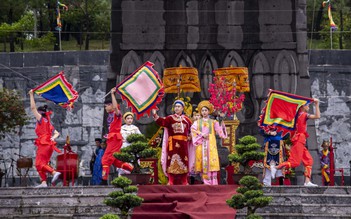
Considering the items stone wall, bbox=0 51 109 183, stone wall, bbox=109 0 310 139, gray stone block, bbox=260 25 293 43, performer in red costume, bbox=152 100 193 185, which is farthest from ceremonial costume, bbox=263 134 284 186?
stone wall, bbox=0 51 109 183

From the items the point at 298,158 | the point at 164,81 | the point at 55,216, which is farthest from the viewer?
the point at 164,81

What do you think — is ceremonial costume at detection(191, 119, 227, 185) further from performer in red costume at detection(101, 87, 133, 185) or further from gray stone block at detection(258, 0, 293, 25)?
gray stone block at detection(258, 0, 293, 25)

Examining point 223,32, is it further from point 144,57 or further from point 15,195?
point 15,195

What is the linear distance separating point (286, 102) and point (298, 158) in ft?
3.82

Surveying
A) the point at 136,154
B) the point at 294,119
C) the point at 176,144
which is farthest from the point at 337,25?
the point at 136,154

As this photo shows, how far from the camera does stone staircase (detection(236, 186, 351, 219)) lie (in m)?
22.7

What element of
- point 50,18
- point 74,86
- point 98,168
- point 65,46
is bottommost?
point 98,168

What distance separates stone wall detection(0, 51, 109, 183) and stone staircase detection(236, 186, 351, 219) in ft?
42.9

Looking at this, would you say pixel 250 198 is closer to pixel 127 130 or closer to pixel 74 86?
pixel 127 130

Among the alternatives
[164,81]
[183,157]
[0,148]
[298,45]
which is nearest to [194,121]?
[183,157]

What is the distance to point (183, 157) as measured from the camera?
24.8 metres

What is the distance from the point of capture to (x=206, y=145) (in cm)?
2494

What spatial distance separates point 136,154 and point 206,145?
2161mm

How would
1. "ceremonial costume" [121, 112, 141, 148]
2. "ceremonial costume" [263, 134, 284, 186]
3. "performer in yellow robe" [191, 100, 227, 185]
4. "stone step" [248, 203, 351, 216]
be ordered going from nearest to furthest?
"stone step" [248, 203, 351, 216]
"performer in yellow robe" [191, 100, 227, 185]
"ceremonial costume" [263, 134, 284, 186]
"ceremonial costume" [121, 112, 141, 148]
